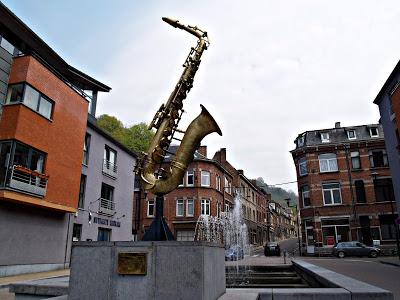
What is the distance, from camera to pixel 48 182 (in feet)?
61.8

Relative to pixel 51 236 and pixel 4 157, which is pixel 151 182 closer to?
pixel 4 157

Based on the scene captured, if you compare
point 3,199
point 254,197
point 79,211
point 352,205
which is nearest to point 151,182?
point 3,199

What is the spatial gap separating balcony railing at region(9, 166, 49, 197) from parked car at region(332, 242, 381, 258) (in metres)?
25.3

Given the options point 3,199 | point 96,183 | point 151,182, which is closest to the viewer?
point 151,182

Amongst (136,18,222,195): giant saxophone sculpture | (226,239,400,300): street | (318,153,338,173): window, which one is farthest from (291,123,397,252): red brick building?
(136,18,222,195): giant saxophone sculpture

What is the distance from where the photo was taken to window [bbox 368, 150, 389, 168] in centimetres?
3641

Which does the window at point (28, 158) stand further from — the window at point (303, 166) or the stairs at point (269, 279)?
the window at point (303, 166)

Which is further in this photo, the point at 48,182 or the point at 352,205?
the point at 352,205

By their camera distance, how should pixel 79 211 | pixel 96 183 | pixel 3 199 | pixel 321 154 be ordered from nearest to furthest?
pixel 3 199 → pixel 79 211 → pixel 96 183 → pixel 321 154

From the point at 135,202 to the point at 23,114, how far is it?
24805 millimetres

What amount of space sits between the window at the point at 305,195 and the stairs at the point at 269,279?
25.8m

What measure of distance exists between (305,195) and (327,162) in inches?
174

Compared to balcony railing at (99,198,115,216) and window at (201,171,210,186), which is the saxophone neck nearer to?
balcony railing at (99,198,115,216)

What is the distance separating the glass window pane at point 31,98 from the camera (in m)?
17.8
